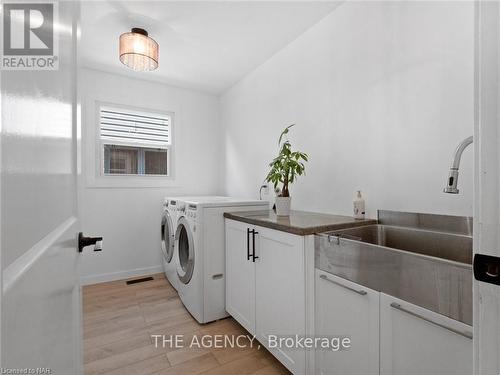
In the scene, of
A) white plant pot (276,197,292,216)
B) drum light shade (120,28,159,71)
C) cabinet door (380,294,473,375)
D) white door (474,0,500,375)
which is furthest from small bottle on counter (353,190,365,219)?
drum light shade (120,28,159,71)

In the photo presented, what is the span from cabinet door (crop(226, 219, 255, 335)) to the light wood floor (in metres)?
0.17

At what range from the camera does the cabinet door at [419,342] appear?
0.81 metres

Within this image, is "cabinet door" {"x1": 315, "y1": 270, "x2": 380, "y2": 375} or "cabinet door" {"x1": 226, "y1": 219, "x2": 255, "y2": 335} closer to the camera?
"cabinet door" {"x1": 315, "y1": 270, "x2": 380, "y2": 375}

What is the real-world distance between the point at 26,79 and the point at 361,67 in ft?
6.22

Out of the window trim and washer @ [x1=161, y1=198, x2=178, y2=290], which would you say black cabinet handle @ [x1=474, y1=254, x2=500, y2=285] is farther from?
the window trim

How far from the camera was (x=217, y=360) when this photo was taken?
5.32 ft

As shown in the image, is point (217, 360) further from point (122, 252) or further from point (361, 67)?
point (361, 67)

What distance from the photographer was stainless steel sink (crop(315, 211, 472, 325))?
82 centimetres

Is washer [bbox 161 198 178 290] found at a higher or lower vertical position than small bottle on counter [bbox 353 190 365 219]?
lower

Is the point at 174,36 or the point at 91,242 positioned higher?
the point at 174,36

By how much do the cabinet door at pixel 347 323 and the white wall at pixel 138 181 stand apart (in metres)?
2.50

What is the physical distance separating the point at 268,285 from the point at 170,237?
1.47 metres

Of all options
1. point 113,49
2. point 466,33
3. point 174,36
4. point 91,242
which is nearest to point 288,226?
point 91,242

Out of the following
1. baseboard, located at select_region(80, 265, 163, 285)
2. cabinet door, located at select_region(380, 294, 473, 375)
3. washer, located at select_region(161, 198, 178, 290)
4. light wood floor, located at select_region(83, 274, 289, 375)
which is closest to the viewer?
cabinet door, located at select_region(380, 294, 473, 375)
